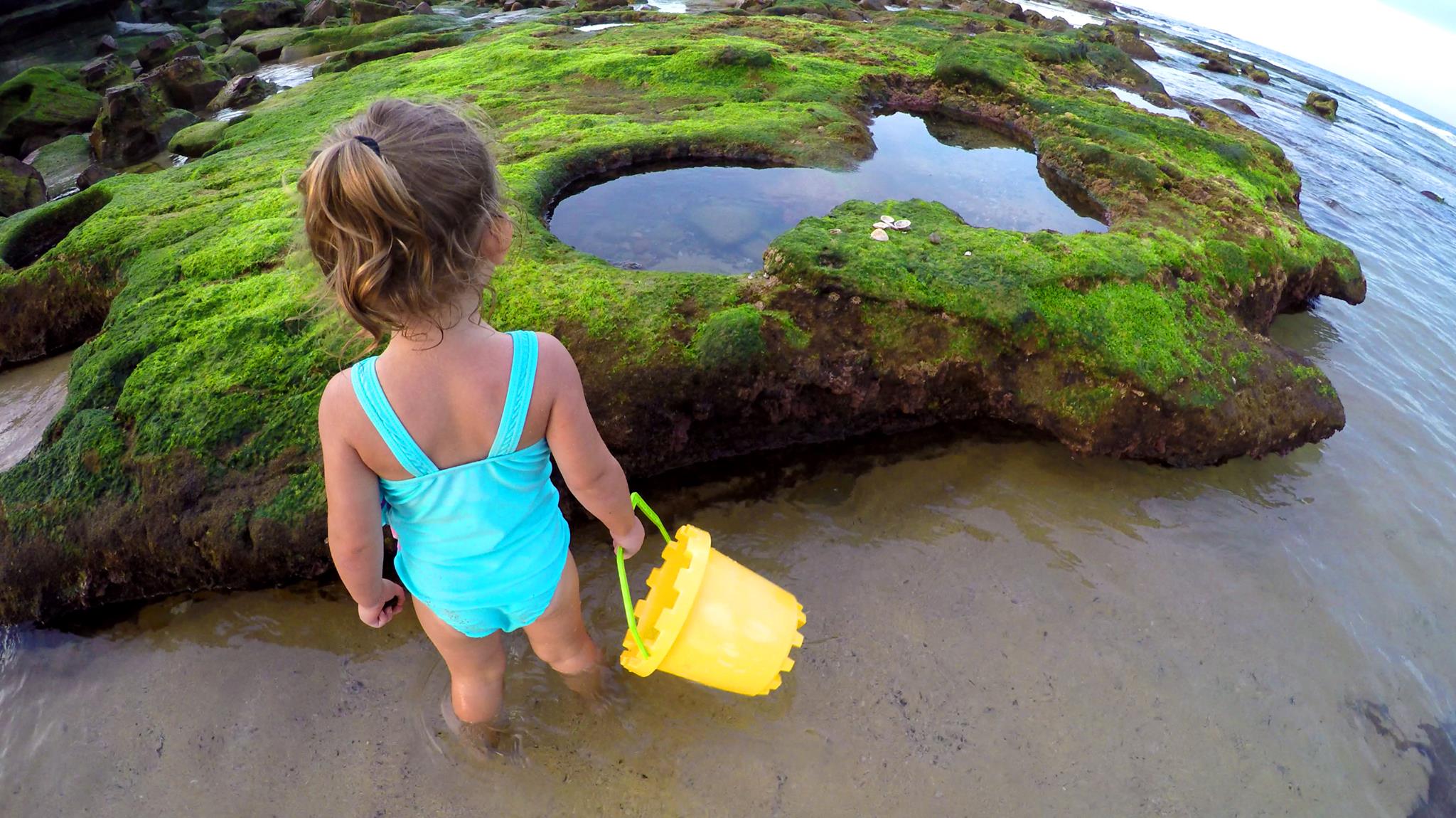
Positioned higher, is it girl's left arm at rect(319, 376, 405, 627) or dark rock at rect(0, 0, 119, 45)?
girl's left arm at rect(319, 376, 405, 627)

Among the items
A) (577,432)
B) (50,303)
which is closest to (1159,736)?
(577,432)

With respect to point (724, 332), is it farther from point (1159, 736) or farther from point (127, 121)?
point (127, 121)

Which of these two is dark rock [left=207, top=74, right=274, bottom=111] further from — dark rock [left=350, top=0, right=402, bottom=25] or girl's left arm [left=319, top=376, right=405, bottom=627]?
girl's left arm [left=319, top=376, right=405, bottom=627]

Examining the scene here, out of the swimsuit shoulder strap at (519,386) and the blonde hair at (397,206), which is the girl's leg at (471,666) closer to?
the swimsuit shoulder strap at (519,386)

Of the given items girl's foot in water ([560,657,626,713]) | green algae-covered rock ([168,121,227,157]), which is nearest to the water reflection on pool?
girl's foot in water ([560,657,626,713])

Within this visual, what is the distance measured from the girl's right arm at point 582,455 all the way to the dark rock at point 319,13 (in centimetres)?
2272

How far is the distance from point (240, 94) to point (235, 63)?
350cm

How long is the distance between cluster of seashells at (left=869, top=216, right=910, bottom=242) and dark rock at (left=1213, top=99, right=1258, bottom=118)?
1750 cm

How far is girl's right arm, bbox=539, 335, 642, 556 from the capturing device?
7.02 ft

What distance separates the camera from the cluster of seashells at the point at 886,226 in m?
5.42

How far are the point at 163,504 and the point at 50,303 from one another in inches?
132

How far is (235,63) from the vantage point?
15703mm

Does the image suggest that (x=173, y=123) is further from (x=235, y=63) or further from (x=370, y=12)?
(x=370, y=12)

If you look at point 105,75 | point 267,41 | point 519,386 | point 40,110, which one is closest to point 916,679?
point 519,386
